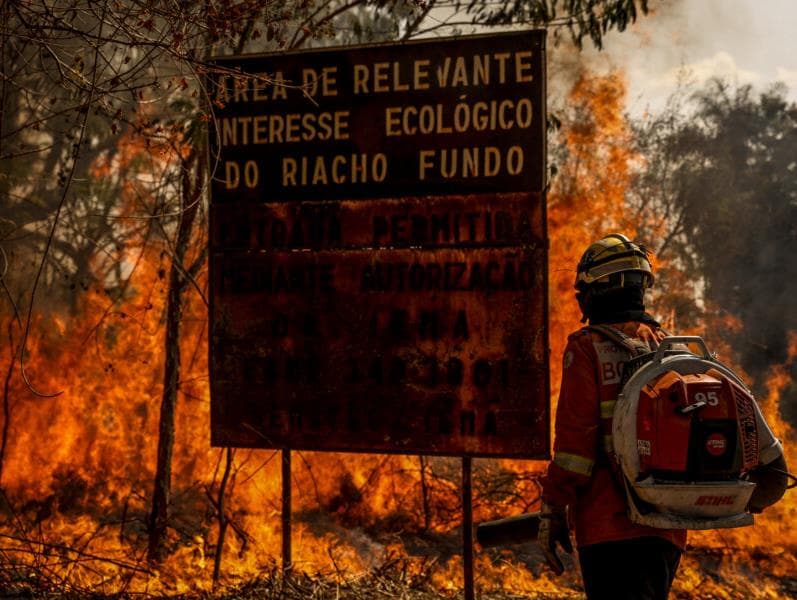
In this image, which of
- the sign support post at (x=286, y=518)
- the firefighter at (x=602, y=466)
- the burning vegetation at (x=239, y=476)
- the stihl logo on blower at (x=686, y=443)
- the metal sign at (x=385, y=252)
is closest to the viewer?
the stihl logo on blower at (x=686, y=443)

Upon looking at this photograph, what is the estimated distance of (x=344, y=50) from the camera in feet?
20.2

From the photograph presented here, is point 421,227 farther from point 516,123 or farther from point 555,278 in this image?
point 555,278

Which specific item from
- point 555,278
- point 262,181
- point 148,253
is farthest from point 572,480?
point 148,253

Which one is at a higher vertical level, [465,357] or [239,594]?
[465,357]

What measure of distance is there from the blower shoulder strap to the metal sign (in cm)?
167

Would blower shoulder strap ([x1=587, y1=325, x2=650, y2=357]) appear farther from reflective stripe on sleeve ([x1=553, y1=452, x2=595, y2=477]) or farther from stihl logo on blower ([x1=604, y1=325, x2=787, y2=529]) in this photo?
reflective stripe on sleeve ([x1=553, y1=452, x2=595, y2=477])

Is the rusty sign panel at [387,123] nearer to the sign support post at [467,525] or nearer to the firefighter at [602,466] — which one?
the firefighter at [602,466]

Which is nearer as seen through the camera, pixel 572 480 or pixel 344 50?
pixel 572 480

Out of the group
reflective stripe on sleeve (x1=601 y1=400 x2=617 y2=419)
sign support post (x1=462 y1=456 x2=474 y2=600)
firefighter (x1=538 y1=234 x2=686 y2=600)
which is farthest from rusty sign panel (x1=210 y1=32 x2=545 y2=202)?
reflective stripe on sleeve (x1=601 y1=400 x2=617 y2=419)

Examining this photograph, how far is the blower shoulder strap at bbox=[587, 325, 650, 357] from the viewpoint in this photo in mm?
3799

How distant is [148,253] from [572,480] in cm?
1396

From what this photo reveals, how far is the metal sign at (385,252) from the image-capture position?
5684 mm

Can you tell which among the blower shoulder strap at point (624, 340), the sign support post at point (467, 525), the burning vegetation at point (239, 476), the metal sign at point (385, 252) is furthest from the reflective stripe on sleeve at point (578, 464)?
the burning vegetation at point (239, 476)

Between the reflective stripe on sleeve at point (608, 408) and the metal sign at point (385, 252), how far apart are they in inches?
68.8
